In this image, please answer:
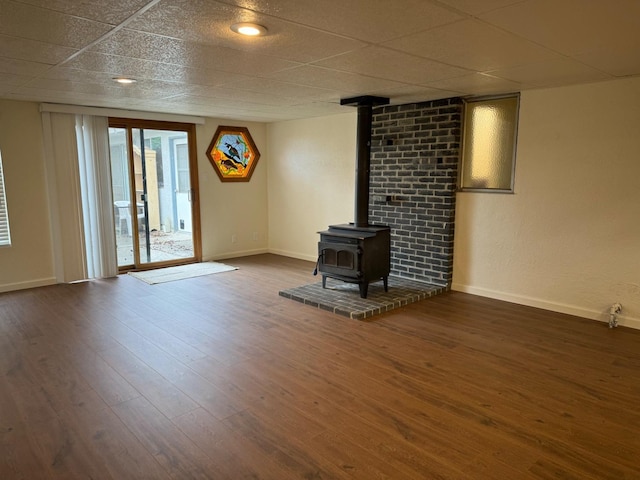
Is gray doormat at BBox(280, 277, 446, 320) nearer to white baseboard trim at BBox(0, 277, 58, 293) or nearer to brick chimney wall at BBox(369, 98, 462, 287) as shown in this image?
brick chimney wall at BBox(369, 98, 462, 287)

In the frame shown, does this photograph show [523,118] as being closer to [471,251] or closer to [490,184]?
[490,184]

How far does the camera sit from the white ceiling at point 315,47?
2062 mm

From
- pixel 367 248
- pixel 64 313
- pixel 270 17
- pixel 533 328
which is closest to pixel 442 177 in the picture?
pixel 367 248

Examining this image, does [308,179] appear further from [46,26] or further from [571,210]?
[46,26]

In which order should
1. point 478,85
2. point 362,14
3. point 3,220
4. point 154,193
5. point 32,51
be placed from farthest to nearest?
1. point 154,193
2. point 3,220
3. point 478,85
4. point 32,51
5. point 362,14

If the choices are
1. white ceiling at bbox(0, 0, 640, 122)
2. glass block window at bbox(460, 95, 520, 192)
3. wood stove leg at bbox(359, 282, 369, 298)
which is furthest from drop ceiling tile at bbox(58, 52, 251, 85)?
glass block window at bbox(460, 95, 520, 192)

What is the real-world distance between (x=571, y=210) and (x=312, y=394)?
2979 mm

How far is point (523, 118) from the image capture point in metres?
4.21

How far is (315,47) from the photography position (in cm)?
269

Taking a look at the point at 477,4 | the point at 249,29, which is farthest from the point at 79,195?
the point at 477,4

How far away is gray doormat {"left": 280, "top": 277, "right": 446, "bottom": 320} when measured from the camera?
411cm

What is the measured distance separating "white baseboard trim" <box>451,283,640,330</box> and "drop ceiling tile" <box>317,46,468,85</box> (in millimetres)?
2326

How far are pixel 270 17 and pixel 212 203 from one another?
4719mm

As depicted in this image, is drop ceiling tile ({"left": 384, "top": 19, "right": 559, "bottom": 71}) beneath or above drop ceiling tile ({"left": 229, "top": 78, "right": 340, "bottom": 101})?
beneath
